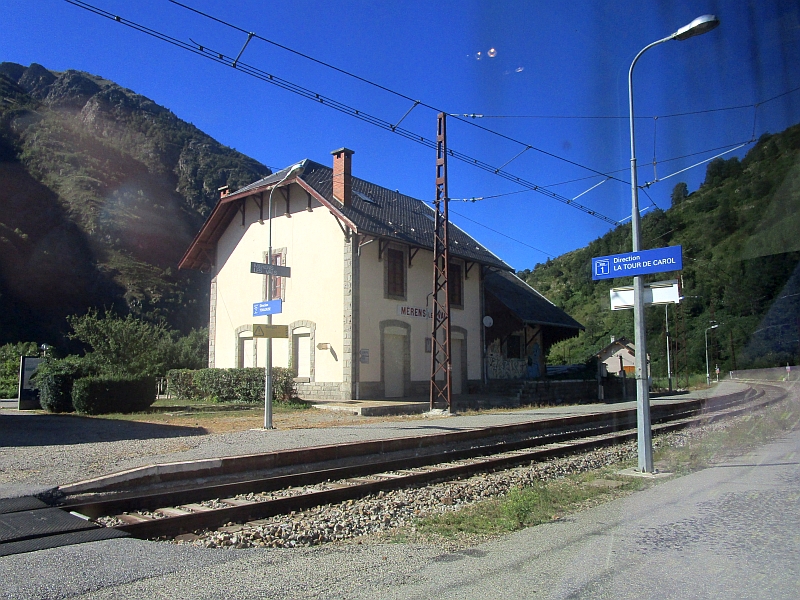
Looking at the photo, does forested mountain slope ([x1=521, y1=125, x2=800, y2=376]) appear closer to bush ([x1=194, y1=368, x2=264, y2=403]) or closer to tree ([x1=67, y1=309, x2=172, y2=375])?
bush ([x1=194, y1=368, x2=264, y2=403])

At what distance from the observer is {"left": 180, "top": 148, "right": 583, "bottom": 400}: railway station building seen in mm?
22500

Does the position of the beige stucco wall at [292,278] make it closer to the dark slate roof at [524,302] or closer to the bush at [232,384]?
the bush at [232,384]

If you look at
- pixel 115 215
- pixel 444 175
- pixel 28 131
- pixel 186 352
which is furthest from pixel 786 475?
pixel 28 131

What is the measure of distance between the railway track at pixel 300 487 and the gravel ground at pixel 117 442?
0.83 metres

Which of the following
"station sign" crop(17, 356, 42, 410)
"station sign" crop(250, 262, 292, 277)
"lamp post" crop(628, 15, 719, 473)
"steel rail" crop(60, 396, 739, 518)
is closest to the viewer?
"steel rail" crop(60, 396, 739, 518)

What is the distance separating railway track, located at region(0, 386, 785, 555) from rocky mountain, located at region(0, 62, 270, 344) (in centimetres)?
5074

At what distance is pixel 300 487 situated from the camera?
29.5ft

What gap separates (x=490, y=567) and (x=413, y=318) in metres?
19.8

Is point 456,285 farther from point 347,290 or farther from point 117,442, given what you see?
point 117,442

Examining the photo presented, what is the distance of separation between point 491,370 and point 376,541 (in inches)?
907

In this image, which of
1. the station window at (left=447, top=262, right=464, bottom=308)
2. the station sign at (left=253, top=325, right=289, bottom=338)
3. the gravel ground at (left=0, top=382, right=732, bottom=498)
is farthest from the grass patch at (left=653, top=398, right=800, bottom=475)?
the station window at (left=447, top=262, right=464, bottom=308)

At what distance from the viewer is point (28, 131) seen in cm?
10675

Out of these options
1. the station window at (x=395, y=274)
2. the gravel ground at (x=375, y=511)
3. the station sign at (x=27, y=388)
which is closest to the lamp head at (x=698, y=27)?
the gravel ground at (x=375, y=511)

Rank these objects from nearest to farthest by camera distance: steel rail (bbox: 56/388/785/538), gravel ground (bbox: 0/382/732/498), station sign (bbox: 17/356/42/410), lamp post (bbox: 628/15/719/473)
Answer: steel rail (bbox: 56/388/785/538) < gravel ground (bbox: 0/382/732/498) < lamp post (bbox: 628/15/719/473) < station sign (bbox: 17/356/42/410)
